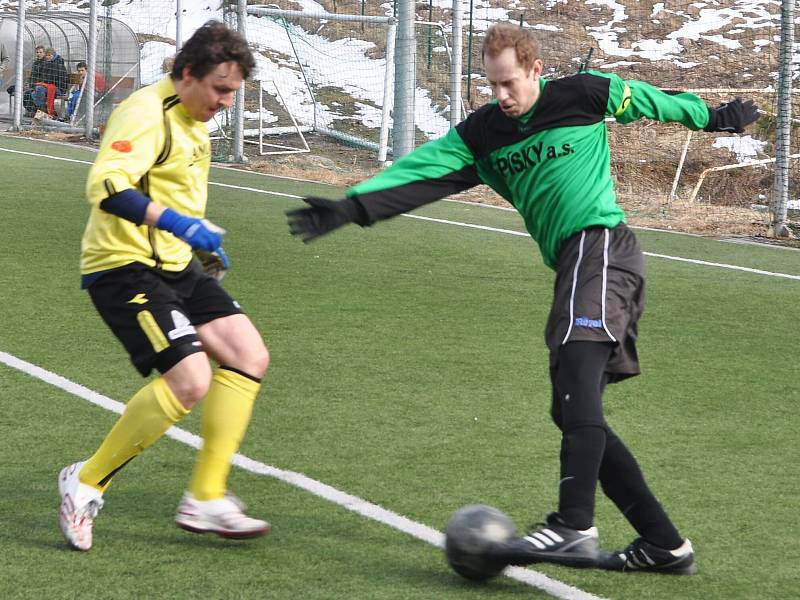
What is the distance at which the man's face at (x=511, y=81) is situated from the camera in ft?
14.5

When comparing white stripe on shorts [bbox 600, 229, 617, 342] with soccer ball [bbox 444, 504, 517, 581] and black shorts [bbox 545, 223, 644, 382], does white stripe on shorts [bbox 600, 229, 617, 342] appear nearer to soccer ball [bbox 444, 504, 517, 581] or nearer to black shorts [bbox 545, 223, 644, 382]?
black shorts [bbox 545, 223, 644, 382]

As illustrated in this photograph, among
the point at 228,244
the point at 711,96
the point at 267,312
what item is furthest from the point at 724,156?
the point at 267,312

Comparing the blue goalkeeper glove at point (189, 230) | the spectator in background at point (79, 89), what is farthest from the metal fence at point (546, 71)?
the blue goalkeeper glove at point (189, 230)

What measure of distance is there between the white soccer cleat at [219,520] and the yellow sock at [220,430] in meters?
0.04

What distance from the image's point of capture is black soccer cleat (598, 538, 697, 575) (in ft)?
14.5

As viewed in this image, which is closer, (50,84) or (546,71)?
(546,71)

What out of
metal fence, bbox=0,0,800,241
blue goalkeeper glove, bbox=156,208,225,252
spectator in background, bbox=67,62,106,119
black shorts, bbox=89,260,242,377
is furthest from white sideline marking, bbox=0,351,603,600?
spectator in background, bbox=67,62,106,119

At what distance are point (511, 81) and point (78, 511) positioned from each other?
2080 mm

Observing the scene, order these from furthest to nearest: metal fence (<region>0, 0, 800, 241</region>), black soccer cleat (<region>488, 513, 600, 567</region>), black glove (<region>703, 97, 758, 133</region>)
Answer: metal fence (<region>0, 0, 800, 241</region>), black glove (<region>703, 97, 758, 133</region>), black soccer cleat (<region>488, 513, 600, 567</region>)

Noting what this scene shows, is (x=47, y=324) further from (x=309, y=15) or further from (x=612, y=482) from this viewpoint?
(x=309, y=15)

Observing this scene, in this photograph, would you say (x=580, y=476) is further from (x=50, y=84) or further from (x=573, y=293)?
(x=50, y=84)

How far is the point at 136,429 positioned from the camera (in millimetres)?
4707

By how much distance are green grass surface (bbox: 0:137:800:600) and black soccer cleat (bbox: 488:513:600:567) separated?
0.14 m

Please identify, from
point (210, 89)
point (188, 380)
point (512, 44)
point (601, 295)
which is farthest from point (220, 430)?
point (512, 44)
